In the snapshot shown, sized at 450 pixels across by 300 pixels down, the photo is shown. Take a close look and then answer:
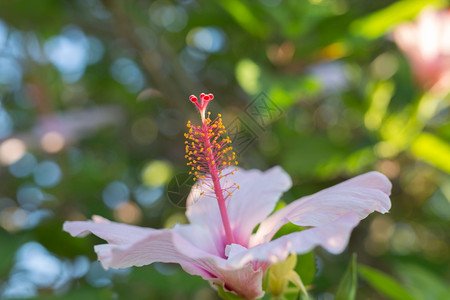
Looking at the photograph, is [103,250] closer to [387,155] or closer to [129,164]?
[387,155]

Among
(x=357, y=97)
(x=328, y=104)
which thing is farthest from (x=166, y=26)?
(x=357, y=97)

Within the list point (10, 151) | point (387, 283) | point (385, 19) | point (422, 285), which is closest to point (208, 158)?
point (387, 283)

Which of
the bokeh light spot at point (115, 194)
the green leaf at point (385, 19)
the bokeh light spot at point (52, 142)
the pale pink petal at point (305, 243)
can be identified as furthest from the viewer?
the bokeh light spot at point (115, 194)

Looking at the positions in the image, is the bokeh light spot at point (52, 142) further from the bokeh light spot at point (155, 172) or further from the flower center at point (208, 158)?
the flower center at point (208, 158)

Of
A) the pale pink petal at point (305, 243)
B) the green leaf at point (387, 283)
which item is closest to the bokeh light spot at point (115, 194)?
the green leaf at point (387, 283)

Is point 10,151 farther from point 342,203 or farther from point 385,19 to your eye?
point 342,203

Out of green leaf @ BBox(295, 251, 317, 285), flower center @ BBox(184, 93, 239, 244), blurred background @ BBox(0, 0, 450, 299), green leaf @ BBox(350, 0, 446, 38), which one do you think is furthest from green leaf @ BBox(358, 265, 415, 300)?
green leaf @ BBox(350, 0, 446, 38)

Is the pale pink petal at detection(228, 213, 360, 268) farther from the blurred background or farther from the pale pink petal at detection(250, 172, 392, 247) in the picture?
the blurred background
